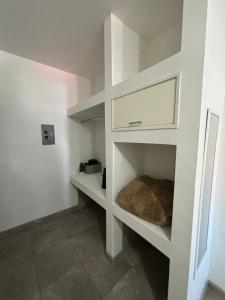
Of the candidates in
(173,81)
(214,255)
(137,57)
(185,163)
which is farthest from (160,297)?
(137,57)

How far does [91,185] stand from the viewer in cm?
182

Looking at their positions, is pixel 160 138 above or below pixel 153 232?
above

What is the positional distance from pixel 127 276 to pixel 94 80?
2693mm

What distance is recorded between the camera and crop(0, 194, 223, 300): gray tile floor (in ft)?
3.62

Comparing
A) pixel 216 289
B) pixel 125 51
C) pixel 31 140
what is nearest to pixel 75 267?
pixel 216 289

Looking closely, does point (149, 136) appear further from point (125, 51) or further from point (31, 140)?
point (31, 140)

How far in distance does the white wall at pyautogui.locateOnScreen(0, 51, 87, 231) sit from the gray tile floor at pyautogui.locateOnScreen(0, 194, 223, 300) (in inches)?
13.2

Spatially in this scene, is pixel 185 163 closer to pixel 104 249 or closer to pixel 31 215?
pixel 104 249

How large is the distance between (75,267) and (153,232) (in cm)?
92

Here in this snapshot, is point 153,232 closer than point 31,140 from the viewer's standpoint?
Yes

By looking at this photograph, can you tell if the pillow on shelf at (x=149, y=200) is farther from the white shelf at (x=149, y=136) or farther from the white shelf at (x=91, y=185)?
the white shelf at (x=149, y=136)

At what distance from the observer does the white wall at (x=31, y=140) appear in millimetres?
1702

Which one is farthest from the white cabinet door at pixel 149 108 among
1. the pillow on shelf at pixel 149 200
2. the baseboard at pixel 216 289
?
the baseboard at pixel 216 289

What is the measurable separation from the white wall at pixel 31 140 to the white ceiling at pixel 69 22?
13.6 inches
